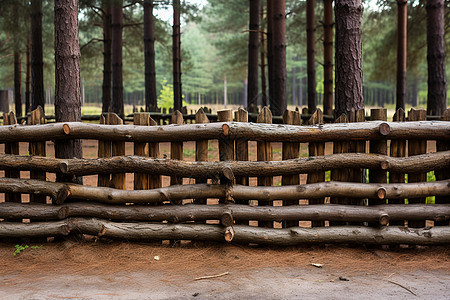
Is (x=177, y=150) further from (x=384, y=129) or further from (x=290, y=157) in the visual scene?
(x=384, y=129)

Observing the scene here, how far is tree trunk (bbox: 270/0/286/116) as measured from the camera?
12.2m

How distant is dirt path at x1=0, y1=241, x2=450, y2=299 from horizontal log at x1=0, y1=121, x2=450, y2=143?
1304mm

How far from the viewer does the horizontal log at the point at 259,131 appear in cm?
476

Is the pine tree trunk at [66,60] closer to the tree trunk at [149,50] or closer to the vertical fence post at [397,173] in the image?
the vertical fence post at [397,173]

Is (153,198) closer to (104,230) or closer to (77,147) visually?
(104,230)

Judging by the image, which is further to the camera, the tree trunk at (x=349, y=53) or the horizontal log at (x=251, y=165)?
the tree trunk at (x=349, y=53)

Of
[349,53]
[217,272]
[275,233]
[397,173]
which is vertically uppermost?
[349,53]

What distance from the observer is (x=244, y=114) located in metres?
4.86

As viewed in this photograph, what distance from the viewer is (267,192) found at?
478cm

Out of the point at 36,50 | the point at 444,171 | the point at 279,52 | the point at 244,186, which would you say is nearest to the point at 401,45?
the point at 279,52

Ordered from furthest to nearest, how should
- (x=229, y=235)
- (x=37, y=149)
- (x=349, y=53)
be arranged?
(x=349, y=53), (x=37, y=149), (x=229, y=235)

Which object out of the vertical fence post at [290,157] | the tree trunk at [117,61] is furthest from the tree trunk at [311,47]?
the vertical fence post at [290,157]

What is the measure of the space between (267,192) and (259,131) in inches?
28.6

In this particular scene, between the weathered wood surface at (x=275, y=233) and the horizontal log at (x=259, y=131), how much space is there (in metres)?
1.05
